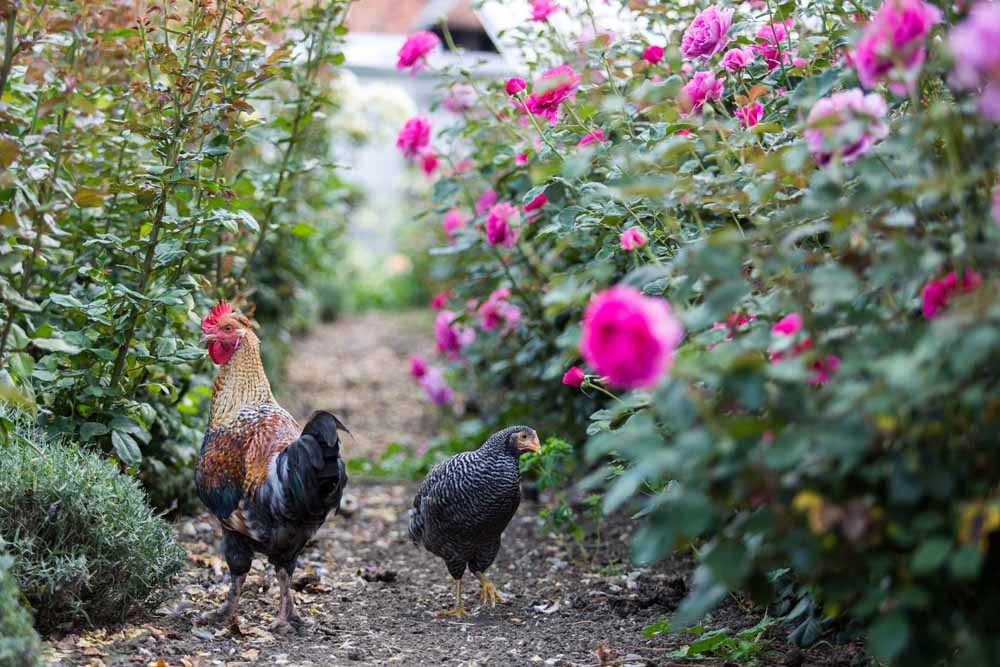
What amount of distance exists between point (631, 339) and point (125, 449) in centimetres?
243

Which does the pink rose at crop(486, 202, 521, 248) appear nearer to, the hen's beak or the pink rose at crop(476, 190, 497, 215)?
the pink rose at crop(476, 190, 497, 215)

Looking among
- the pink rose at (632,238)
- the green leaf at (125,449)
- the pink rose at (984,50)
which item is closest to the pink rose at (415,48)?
the pink rose at (632,238)

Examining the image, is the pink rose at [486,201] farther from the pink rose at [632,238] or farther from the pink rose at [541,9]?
the pink rose at [632,238]

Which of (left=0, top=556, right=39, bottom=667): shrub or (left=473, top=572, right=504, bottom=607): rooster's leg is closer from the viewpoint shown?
→ (left=0, top=556, right=39, bottom=667): shrub

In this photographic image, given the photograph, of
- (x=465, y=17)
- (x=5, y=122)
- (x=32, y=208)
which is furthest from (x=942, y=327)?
(x=465, y=17)

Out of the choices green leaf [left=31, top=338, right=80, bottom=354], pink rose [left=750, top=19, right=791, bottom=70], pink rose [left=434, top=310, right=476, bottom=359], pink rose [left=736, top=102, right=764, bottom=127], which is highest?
pink rose [left=750, top=19, right=791, bottom=70]

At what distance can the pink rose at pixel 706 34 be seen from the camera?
113 inches

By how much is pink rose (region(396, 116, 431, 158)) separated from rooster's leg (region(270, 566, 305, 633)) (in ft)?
6.56

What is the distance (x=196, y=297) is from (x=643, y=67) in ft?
7.32

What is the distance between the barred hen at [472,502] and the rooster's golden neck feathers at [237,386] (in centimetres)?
74

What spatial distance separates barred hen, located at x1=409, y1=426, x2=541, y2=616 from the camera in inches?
141

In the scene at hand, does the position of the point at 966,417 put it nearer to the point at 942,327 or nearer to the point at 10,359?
the point at 942,327

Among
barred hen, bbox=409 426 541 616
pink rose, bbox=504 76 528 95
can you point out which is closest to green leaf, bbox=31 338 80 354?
barred hen, bbox=409 426 541 616

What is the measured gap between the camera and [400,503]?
531 cm
